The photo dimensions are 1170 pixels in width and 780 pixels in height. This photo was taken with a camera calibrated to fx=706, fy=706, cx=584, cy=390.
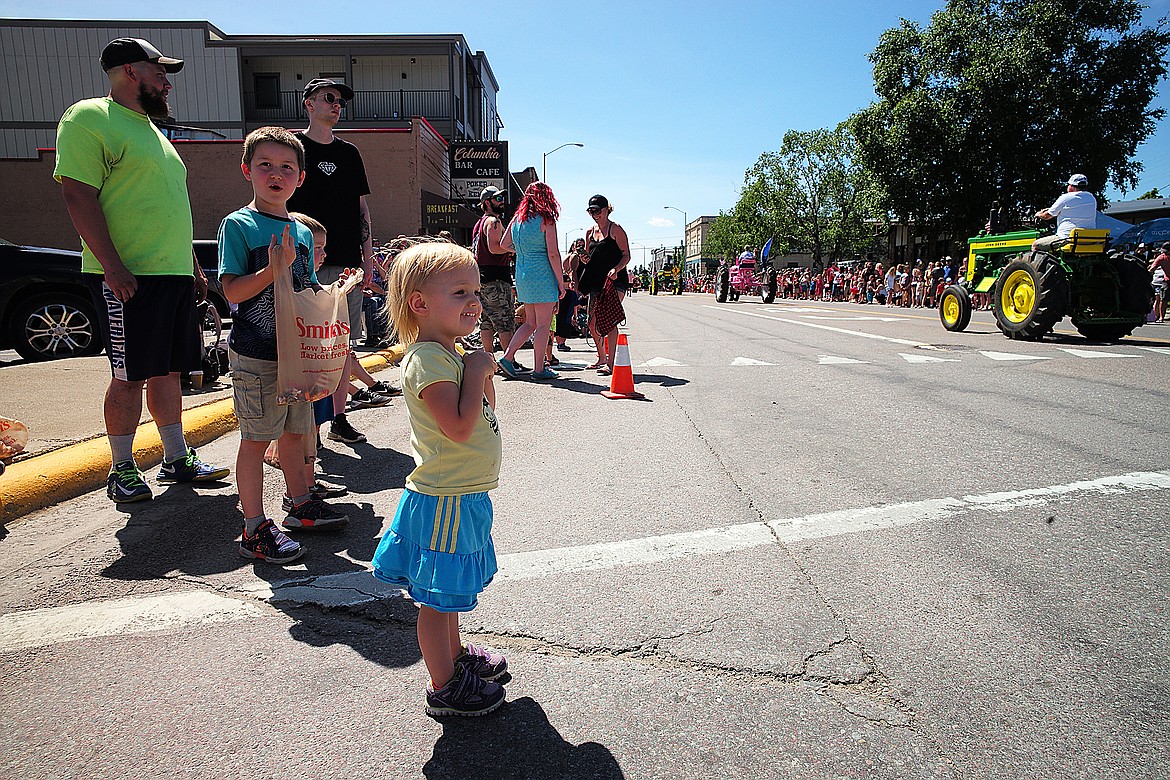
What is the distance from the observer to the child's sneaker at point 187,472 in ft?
13.0

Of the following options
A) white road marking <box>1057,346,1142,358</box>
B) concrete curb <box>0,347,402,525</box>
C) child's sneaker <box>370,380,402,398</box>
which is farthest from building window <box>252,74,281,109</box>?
white road marking <box>1057,346,1142,358</box>

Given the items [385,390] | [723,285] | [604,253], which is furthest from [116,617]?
[723,285]

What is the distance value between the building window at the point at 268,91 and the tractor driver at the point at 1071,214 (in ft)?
114

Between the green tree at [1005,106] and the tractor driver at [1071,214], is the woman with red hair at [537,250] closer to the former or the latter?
the tractor driver at [1071,214]

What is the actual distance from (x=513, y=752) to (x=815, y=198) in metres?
74.6

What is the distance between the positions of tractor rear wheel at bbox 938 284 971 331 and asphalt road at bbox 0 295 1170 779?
26.2ft

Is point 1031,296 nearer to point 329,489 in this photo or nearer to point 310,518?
point 329,489

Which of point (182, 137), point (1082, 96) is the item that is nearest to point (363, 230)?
point (182, 137)

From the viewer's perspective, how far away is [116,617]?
250 cm

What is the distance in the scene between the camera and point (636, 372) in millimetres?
8500

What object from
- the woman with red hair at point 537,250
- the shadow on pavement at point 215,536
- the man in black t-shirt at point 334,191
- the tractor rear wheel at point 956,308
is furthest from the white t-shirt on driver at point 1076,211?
the shadow on pavement at point 215,536

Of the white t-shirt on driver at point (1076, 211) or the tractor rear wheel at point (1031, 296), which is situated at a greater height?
the white t-shirt on driver at point (1076, 211)

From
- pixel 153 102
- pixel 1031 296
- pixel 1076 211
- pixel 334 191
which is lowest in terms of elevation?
pixel 1031 296

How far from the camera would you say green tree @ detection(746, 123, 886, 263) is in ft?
222
